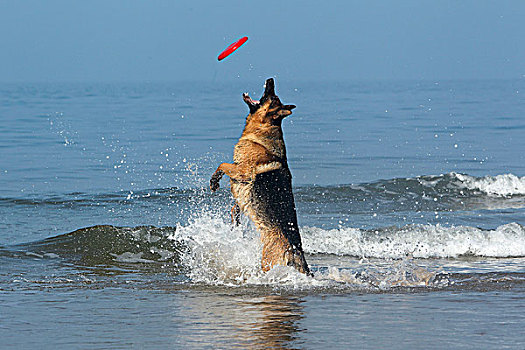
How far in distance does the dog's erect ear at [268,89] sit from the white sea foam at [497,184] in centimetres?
1019

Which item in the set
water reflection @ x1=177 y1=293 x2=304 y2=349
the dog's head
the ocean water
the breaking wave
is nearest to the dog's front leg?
the dog's head

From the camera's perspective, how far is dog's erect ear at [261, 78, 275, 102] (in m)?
8.30

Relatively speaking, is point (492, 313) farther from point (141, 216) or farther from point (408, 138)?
point (408, 138)

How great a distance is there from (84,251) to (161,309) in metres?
4.15

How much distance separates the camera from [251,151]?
28.0ft

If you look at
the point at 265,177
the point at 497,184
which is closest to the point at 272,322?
the point at 265,177

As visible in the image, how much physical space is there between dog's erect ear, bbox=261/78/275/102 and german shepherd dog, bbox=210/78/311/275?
10mm

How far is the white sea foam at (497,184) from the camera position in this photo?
17.5 metres

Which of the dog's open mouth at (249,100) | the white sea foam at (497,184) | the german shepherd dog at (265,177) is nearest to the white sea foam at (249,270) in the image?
the german shepherd dog at (265,177)

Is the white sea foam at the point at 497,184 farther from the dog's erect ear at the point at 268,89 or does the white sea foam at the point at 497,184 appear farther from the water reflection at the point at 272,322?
the water reflection at the point at 272,322

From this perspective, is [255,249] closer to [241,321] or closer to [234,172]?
[234,172]

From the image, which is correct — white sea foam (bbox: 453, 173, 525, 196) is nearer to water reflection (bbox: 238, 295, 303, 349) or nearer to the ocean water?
the ocean water

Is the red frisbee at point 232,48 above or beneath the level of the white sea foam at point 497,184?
above

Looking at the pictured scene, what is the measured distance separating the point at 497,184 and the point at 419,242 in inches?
246
